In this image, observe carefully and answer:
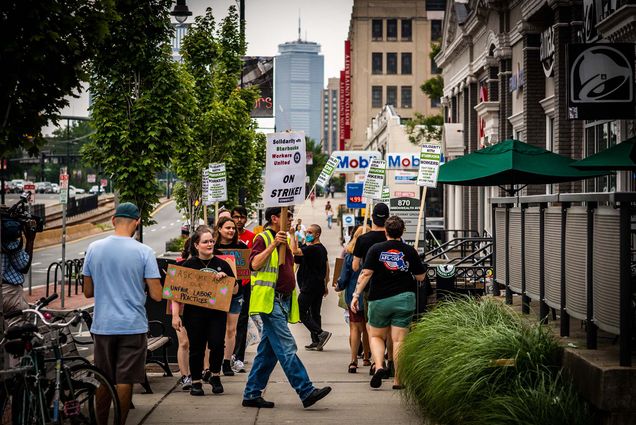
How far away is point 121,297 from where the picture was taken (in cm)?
838

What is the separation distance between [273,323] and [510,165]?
5.05 meters

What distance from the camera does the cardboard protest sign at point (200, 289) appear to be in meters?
10.8

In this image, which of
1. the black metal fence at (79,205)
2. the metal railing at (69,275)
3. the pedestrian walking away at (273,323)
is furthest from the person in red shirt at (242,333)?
the black metal fence at (79,205)

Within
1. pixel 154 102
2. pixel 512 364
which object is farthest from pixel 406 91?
pixel 512 364

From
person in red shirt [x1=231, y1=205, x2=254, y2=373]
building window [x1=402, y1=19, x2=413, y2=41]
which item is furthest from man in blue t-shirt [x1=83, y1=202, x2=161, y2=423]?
building window [x1=402, y1=19, x2=413, y2=41]

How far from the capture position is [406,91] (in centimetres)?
10744

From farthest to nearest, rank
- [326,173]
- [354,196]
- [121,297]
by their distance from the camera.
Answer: [354,196], [326,173], [121,297]

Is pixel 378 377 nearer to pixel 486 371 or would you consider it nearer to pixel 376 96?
pixel 486 371

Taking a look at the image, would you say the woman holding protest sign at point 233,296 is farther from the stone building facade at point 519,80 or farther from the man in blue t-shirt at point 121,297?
the stone building facade at point 519,80

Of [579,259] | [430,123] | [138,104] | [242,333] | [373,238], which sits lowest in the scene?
[242,333]

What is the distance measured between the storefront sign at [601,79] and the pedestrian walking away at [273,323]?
448 centimetres

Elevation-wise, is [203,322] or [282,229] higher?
[282,229]

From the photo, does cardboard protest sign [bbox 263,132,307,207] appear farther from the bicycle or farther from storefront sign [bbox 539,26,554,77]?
storefront sign [bbox 539,26,554,77]

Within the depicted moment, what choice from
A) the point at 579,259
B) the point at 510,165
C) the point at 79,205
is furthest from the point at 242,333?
the point at 79,205
